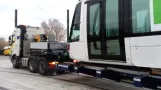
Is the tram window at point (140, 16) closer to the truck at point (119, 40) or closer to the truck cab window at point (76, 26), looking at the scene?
the truck at point (119, 40)

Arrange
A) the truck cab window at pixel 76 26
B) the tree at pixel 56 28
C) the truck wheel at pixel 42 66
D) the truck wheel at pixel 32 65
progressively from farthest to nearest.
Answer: the tree at pixel 56 28
the truck wheel at pixel 32 65
the truck wheel at pixel 42 66
the truck cab window at pixel 76 26

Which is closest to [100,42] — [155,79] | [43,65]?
[155,79]

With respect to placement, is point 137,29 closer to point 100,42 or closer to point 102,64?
point 100,42

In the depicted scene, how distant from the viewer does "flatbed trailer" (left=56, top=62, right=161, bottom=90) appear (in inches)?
228

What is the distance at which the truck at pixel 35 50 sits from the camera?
1172 cm

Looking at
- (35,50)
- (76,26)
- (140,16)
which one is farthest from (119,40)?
(35,50)

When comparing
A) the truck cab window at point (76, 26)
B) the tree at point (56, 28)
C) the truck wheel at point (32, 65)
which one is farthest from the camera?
the tree at point (56, 28)

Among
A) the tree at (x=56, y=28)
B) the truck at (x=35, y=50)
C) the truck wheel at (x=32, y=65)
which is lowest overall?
the truck wheel at (x=32, y=65)

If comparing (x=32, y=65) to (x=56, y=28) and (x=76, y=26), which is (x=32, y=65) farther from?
(x=56, y=28)

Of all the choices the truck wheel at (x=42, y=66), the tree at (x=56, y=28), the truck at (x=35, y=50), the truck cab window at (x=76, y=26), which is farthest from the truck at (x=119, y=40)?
the tree at (x=56, y=28)

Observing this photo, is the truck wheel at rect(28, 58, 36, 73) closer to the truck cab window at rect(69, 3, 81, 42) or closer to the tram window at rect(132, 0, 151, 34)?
the truck cab window at rect(69, 3, 81, 42)

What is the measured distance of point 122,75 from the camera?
6738 mm

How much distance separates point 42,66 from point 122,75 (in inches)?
244

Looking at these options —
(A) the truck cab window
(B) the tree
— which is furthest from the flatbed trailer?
(B) the tree
